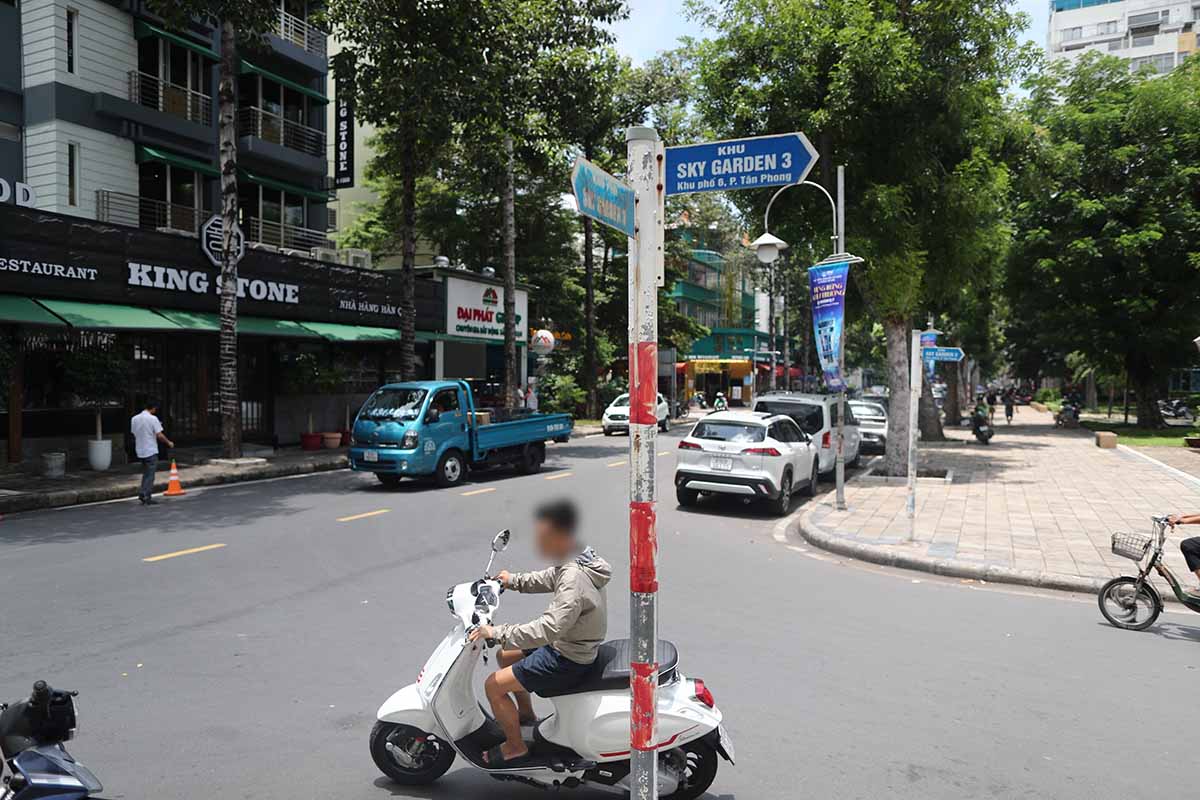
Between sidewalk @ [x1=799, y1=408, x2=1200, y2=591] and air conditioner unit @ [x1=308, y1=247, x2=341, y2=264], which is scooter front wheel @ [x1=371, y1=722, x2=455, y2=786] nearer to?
sidewalk @ [x1=799, y1=408, x2=1200, y2=591]

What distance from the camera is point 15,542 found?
10.1 metres

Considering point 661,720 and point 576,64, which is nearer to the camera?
point 661,720

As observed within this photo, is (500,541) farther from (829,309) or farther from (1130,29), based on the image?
(1130,29)

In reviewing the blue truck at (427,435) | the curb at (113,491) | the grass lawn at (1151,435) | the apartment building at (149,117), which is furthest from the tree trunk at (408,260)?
the grass lawn at (1151,435)

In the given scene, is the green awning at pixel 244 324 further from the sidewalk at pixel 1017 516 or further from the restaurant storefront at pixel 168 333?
the sidewalk at pixel 1017 516

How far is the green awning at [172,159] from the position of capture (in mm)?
20562

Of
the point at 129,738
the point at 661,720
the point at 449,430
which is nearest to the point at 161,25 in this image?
the point at 449,430

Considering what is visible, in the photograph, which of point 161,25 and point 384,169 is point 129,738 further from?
point 384,169

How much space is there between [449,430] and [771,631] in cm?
986

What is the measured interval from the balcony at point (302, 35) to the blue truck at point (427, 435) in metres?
14.5

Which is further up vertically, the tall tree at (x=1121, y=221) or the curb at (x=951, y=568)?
the tall tree at (x=1121, y=221)

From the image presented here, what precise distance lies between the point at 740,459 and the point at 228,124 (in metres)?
12.3

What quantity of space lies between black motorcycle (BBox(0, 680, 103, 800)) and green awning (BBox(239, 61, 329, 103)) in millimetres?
23866

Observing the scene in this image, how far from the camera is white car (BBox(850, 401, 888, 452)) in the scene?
24266 millimetres
